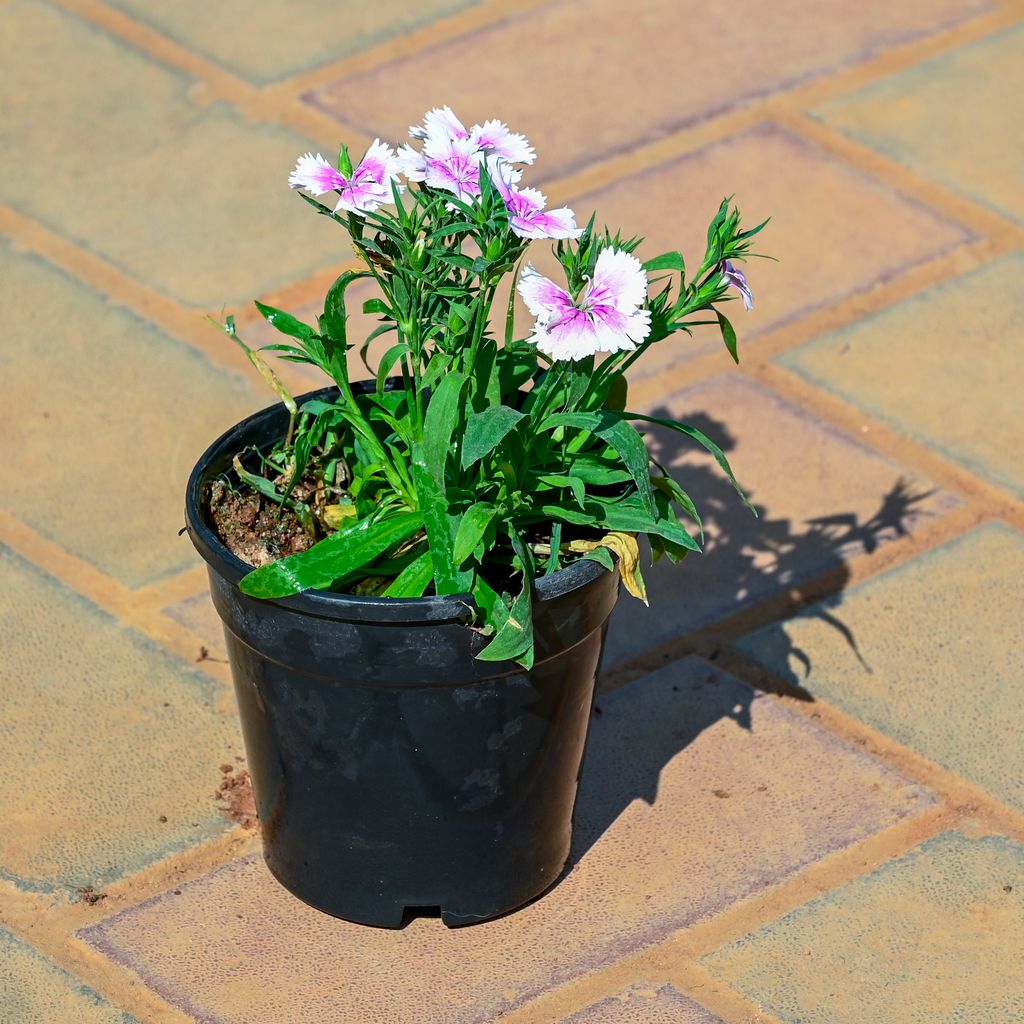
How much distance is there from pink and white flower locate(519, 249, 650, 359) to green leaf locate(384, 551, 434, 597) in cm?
40

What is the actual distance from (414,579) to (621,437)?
1.07 ft

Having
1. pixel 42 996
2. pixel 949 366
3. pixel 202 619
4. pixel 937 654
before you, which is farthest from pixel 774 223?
pixel 42 996

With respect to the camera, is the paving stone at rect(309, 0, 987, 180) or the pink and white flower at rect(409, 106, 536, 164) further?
the paving stone at rect(309, 0, 987, 180)

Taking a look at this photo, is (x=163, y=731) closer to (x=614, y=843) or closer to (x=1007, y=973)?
(x=614, y=843)

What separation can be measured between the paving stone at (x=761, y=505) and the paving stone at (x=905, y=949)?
25.0 inches

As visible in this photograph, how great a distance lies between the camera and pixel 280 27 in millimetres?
4797

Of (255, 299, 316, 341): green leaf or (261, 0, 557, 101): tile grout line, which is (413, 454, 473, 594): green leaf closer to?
(255, 299, 316, 341): green leaf

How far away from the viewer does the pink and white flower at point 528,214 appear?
2.09m

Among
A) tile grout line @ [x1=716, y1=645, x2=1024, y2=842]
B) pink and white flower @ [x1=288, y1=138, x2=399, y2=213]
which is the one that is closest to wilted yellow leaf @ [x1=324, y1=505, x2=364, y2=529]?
pink and white flower @ [x1=288, y1=138, x2=399, y2=213]

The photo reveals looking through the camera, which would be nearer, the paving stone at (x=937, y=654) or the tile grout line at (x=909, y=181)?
the paving stone at (x=937, y=654)

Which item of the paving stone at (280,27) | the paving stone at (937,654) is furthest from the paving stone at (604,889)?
the paving stone at (280,27)

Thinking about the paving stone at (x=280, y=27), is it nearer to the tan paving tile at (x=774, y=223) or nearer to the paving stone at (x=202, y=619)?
the tan paving tile at (x=774, y=223)

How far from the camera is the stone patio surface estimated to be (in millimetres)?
2629

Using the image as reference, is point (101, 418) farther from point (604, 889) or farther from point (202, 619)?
point (604, 889)
